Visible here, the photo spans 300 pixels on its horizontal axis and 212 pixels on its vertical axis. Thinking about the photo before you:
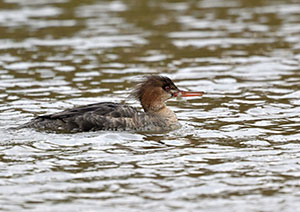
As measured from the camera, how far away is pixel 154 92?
430 inches

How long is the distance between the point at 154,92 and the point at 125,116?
810 millimetres

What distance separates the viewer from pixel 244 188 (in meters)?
7.54

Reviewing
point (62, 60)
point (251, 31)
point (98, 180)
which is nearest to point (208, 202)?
point (98, 180)

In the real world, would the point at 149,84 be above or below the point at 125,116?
above

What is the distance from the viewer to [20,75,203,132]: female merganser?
10086mm

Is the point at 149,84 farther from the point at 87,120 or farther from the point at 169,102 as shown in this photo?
the point at 169,102

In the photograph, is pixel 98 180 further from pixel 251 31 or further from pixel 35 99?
pixel 251 31

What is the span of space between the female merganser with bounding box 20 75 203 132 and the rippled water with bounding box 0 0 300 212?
0.78ft

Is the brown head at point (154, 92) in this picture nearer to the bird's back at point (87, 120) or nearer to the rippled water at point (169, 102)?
the rippled water at point (169, 102)

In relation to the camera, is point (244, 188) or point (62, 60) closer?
point (244, 188)

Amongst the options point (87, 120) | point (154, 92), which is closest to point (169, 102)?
point (154, 92)

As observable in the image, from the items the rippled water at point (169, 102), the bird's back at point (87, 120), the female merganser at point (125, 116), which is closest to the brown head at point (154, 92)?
the female merganser at point (125, 116)

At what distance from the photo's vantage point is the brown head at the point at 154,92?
35.8 ft

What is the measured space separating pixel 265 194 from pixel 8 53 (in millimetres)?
10479
